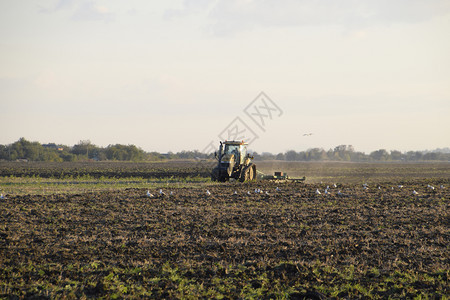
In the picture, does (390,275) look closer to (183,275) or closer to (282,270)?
(282,270)

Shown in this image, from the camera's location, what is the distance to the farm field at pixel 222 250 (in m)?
7.71

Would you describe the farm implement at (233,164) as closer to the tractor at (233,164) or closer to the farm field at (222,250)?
the tractor at (233,164)

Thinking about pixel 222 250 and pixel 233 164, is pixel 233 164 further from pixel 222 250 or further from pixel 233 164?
pixel 222 250

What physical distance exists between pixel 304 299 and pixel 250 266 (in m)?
1.93

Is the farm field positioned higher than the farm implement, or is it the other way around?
the farm implement

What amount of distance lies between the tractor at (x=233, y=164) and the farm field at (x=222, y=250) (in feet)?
32.7

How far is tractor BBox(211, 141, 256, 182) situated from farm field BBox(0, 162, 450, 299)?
996cm

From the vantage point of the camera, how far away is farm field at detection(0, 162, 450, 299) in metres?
7.71

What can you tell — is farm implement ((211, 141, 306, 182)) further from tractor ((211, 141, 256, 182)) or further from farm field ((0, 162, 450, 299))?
farm field ((0, 162, 450, 299))

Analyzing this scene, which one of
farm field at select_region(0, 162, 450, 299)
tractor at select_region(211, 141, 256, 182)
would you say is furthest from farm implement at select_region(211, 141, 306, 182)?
farm field at select_region(0, 162, 450, 299)

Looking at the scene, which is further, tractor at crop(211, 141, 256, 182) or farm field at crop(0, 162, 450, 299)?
tractor at crop(211, 141, 256, 182)

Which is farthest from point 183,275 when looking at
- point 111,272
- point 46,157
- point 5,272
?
point 46,157

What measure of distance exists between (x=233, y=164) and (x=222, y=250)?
18.4 m

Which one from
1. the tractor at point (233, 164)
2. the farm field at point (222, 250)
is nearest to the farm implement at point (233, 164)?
the tractor at point (233, 164)
